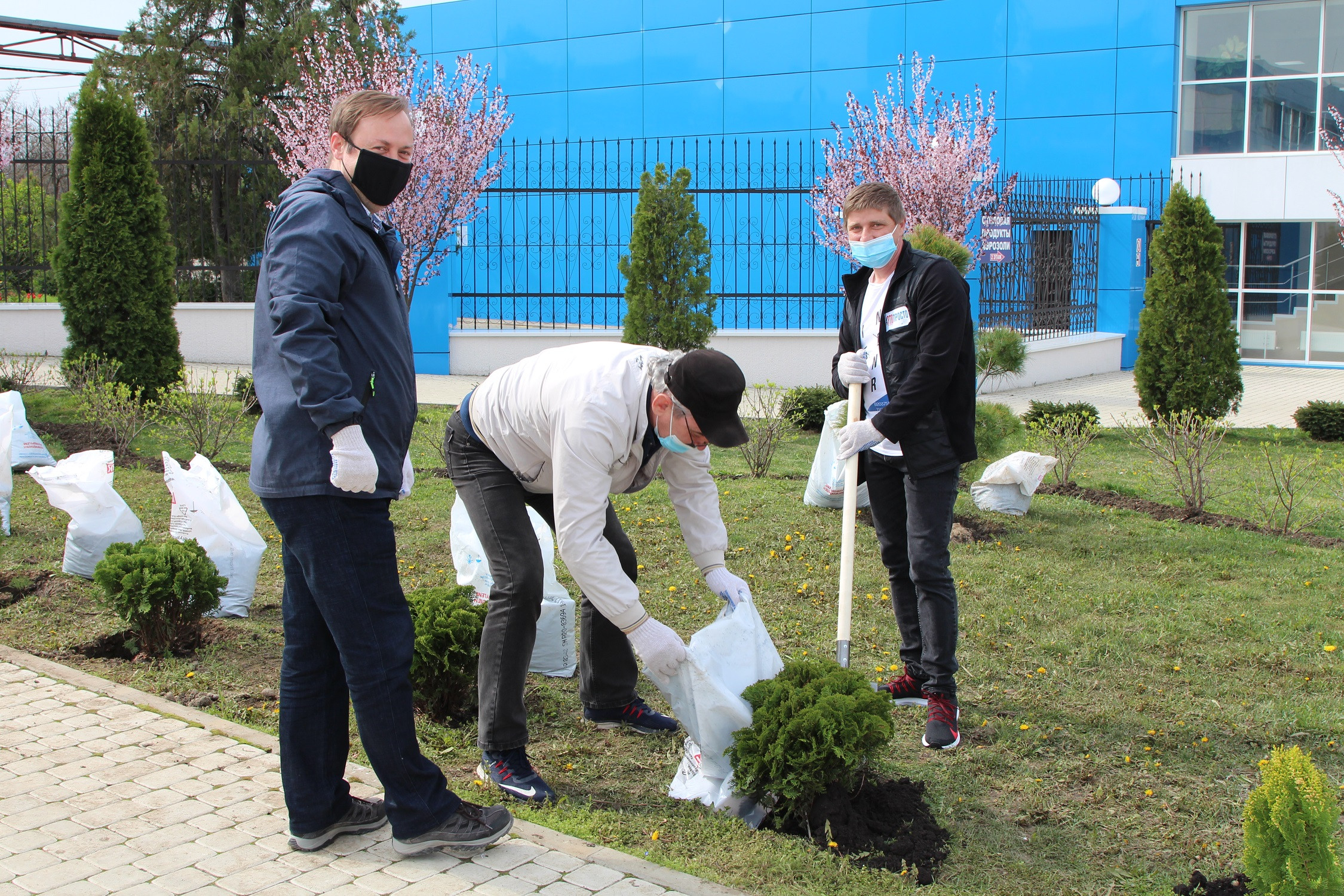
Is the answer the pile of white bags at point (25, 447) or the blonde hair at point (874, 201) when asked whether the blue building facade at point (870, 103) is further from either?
the blonde hair at point (874, 201)

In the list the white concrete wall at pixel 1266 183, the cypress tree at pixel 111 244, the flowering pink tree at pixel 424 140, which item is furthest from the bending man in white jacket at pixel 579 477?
the white concrete wall at pixel 1266 183

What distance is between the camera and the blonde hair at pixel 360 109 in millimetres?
2850

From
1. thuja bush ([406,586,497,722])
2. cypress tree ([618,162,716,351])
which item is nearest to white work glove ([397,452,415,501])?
thuja bush ([406,586,497,722])

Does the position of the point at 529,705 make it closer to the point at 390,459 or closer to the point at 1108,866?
the point at 390,459

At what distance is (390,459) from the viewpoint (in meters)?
2.84

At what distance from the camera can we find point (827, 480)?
6.69 meters

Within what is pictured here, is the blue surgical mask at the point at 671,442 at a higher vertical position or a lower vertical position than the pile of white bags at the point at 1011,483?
higher

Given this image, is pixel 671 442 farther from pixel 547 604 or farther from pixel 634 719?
pixel 547 604

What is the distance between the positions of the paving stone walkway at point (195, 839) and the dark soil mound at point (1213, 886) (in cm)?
120

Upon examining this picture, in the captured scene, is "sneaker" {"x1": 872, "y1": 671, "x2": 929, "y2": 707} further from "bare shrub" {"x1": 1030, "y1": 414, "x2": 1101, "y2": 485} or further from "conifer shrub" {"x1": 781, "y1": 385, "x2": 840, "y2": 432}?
"conifer shrub" {"x1": 781, "y1": 385, "x2": 840, "y2": 432}

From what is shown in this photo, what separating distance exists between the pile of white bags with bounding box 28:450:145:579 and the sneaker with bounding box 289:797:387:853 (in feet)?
9.91

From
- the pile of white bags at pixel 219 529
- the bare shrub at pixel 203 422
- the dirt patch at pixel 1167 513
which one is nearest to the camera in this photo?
the pile of white bags at pixel 219 529

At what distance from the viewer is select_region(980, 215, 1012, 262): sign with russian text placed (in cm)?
1586

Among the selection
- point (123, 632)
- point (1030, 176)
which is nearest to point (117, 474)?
point (123, 632)
